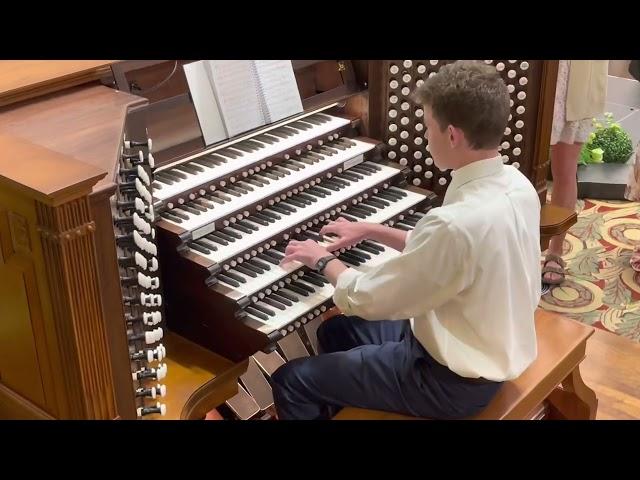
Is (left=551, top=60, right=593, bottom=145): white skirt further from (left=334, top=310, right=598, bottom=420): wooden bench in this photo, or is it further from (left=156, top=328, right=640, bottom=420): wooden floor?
(left=334, top=310, right=598, bottom=420): wooden bench

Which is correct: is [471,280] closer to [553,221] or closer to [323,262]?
[323,262]

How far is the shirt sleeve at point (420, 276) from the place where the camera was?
223 cm

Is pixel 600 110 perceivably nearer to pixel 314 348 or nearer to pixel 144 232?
pixel 314 348

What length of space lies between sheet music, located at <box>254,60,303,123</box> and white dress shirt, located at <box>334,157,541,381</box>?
991 mm

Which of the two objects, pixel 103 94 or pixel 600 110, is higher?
pixel 103 94

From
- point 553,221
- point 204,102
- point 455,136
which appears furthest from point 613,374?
point 204,102

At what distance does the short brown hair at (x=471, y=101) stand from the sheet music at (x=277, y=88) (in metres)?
0.99

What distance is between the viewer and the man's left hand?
2.71 metres

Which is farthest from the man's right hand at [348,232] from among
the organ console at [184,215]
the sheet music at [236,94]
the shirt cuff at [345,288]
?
the sheet music at [236,94]

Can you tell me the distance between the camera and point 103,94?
2.70 m

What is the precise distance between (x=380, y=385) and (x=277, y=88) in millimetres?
1305

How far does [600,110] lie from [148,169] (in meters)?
2.51

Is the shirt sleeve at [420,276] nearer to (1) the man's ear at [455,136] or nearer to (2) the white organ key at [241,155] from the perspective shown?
(1) the man's ear at [455,136]
